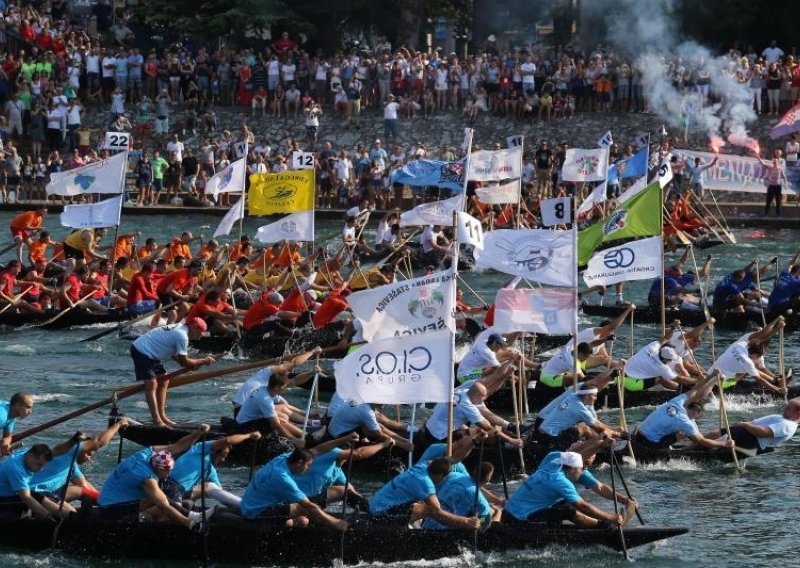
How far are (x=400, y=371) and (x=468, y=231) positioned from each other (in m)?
1.86

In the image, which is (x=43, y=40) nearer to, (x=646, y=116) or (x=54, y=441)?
(x=646, y=116)

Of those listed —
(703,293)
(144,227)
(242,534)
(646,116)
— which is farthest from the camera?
(646,116)

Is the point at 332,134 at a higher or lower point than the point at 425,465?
higher

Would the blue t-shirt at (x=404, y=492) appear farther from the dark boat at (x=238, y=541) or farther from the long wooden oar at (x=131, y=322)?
the long wooden oar at (x=131, y=322)

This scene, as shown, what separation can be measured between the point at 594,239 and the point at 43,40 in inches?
1142

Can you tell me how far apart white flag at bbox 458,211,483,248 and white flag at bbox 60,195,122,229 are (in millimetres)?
12371

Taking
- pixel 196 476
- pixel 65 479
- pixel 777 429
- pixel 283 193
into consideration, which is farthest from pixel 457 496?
pixel 283 193

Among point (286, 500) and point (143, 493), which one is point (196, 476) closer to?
point (143, 493)

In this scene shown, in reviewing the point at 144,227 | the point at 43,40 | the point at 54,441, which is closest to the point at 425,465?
the point at 54,441

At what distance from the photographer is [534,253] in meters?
20.4

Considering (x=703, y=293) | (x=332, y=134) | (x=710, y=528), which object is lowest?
(x=710, y=528)

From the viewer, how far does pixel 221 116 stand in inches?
1924

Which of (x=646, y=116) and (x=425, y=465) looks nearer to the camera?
(x=425, y=465)

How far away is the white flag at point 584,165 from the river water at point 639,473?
17.4 feet
